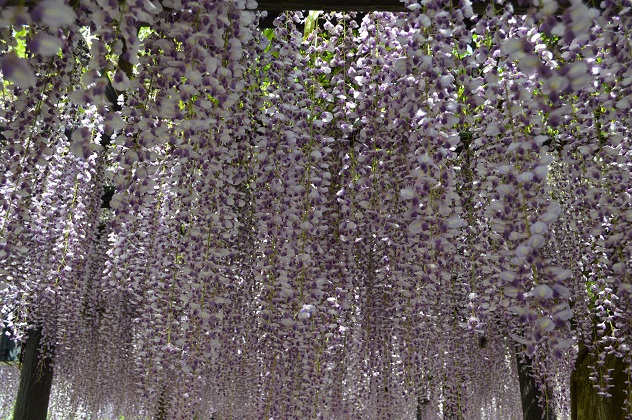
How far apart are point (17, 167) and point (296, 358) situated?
5.37 feet

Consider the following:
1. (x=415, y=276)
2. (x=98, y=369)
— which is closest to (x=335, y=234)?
(x=415, y=276)

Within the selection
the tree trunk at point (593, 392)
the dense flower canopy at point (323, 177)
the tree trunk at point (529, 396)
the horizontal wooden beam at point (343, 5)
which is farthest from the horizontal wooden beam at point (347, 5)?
the tree trunk at point (529, 396)

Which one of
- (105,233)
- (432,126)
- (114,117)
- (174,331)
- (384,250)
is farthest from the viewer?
(105,233)

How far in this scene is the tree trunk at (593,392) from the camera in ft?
14.2

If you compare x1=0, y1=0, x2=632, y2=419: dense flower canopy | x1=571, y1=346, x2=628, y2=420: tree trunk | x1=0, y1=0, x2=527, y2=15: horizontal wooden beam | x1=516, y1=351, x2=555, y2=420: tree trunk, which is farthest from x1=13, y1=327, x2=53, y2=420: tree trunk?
x1=0, y1=0, x2=527, y2=15: horizontal wooden beam

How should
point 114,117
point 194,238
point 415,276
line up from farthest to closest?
1. point 415,276
2. point 194,238
3. point 114,117

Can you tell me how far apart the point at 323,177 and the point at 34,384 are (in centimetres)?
511

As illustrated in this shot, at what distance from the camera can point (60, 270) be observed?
14.4ft

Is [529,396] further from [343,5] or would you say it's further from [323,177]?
[343,5]

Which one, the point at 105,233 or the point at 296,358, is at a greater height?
the point at 105,233

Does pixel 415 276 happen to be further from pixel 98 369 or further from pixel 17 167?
pixel 98 369

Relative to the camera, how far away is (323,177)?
2736 mm

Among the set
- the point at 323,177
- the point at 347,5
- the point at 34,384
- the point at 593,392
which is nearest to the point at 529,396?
the point at 593,392

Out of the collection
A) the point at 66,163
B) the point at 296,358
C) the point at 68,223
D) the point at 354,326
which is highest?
the point at 66,163
